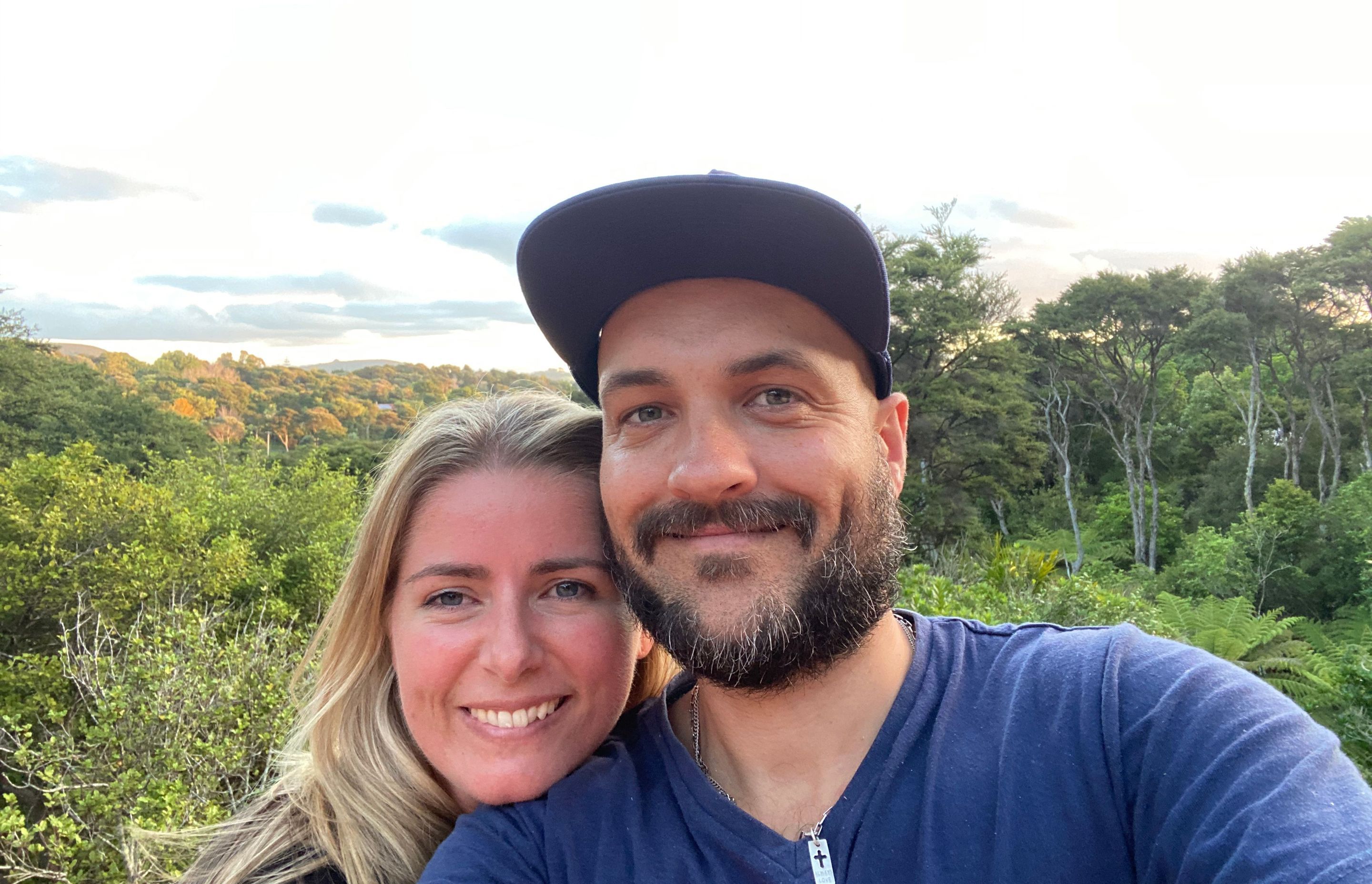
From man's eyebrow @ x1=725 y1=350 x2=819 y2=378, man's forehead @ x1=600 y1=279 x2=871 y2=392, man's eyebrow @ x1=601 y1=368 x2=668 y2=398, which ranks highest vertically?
man's forehead @ x1=600 y1=279 x2=871 y2=392

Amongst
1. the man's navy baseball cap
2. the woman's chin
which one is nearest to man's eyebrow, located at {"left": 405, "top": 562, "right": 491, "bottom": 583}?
the woman's chin

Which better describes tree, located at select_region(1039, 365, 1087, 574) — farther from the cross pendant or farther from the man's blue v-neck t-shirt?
the cross pendant

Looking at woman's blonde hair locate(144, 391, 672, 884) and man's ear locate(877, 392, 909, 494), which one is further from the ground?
man's ear locate(877, 392, 909, 494)

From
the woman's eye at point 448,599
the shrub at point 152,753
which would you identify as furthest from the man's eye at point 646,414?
the shrub at point 152,753

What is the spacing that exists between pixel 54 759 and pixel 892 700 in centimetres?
751

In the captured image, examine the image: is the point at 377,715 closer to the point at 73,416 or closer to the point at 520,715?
the point at 520,715

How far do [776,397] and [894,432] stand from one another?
1.25ft

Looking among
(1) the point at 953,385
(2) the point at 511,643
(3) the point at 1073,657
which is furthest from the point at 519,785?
(1) the point at 953,385

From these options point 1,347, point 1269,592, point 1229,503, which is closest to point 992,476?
point 1229,503

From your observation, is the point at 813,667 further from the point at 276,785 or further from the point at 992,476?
the point at 992,476

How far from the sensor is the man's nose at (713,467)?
1.49 metres

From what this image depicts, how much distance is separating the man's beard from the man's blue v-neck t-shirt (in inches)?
6.3

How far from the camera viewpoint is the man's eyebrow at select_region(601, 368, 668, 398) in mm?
1587

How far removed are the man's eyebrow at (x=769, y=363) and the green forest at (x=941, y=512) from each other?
3.72 feet
